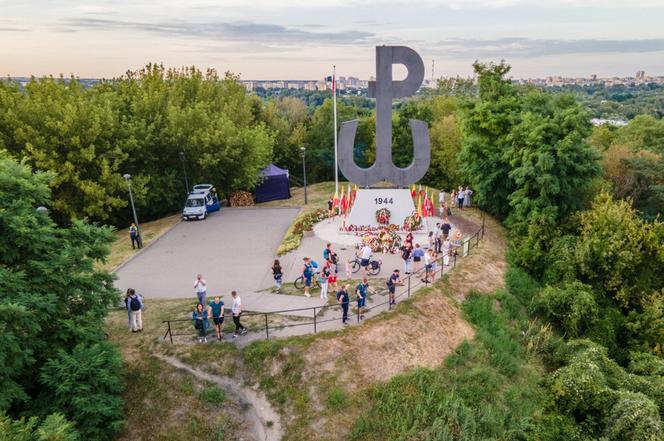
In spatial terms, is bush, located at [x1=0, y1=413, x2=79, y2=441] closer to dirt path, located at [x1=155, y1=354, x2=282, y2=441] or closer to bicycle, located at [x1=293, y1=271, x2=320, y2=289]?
dirt path, located at [x1=155, y1=354, x2=282, y2=441]

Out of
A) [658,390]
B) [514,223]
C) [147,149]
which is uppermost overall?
[147,149]

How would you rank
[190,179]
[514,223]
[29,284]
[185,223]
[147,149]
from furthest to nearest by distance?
[190,179] < [147,149] < [185,223] < [514,223] < [29,284]

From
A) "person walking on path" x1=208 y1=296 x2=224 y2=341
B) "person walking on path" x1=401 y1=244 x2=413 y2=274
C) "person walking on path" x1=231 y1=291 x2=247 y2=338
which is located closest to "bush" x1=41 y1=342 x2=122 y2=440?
"person walking on path" x1=208 y1=296 x2=224 y2=341

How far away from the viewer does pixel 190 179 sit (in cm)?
3284

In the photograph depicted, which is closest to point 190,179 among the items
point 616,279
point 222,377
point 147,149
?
point 147,149

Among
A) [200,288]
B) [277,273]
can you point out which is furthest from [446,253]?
[200,288]

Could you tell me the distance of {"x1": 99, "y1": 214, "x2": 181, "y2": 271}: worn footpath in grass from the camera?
22.1 meters

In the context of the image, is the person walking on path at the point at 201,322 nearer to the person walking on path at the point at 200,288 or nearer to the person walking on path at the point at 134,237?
the person walking on path at the point at 200,288

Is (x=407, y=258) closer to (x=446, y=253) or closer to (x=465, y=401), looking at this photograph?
(x=446, y=253)

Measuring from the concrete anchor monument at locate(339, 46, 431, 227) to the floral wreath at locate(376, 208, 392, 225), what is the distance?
6.6 inches

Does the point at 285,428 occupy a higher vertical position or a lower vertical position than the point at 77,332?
lower

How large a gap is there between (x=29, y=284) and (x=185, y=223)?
16776 millimetres

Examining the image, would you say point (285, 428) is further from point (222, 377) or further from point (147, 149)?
point (147, 149)

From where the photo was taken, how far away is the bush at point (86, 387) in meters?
11.1
